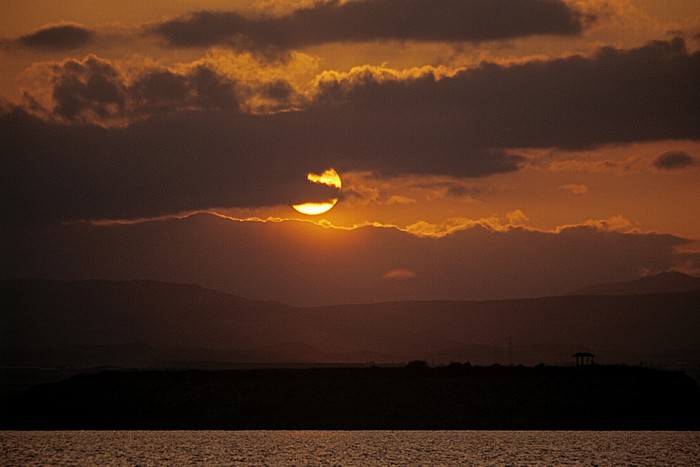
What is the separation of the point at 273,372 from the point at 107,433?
24.3m

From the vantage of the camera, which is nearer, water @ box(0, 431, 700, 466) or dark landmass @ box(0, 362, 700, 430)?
water @ box(0, 431, 700, 466)

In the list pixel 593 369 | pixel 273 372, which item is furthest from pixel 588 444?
pixel 273 372

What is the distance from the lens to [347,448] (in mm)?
126188

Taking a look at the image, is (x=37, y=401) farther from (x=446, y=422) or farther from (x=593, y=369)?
(x=593, y=369)

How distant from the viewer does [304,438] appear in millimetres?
142500

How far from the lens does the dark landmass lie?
13850 cm

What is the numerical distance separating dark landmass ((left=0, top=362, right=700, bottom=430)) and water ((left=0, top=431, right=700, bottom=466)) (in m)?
2.17

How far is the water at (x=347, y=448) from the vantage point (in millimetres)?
110562

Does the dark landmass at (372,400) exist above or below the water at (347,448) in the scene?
above

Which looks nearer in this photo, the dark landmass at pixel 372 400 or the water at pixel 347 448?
the water at pixel 347 448

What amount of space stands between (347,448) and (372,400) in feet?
56.0

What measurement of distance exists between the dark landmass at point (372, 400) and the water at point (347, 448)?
2.17 metres

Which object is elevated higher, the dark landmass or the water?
the dark landmass

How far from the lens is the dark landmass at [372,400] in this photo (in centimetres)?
13850
